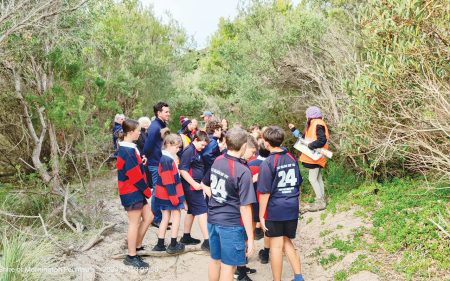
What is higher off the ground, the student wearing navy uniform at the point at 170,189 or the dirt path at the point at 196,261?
the student wearing navy uniform at the point at 170,189

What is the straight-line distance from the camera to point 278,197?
4.36 meters

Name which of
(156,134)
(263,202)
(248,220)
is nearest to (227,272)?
(248,220)

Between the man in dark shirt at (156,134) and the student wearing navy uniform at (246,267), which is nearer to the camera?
the student wearing navy uniform at (246,267)

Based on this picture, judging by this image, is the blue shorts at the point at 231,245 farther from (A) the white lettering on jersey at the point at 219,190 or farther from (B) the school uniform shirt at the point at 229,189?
(A) the white lettering on jersey at the point at 219,190

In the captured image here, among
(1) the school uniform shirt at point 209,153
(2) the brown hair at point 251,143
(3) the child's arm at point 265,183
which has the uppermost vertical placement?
(2) the brown hair at point 251,143

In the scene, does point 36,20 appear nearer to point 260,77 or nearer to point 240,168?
point 240,168

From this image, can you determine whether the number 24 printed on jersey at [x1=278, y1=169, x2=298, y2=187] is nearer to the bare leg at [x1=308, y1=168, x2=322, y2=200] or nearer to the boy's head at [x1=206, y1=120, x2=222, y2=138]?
the boy's head at [x1=206, y1=120, x2=222, y2=138]

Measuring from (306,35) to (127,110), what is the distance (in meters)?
8.88

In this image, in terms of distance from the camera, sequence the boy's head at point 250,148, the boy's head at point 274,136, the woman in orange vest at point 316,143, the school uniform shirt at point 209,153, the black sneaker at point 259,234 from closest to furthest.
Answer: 1. the boy's head at point 274,136
2. the boy's head at point 250,148
3. the school uniform shirt at point 209,153
4. the black sneaker at point 259,234
5. the woman in orange vest at point 316,143

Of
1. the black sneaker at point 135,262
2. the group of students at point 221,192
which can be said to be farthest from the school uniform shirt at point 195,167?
the black sneaker at point 135,262

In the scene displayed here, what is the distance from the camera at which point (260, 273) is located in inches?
199

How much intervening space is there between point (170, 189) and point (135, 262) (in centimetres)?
107

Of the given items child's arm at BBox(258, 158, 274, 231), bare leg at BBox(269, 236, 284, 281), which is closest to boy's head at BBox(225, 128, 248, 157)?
child's arm at BBox(258, 158, 274, 231)

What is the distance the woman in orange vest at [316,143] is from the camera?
657cm
